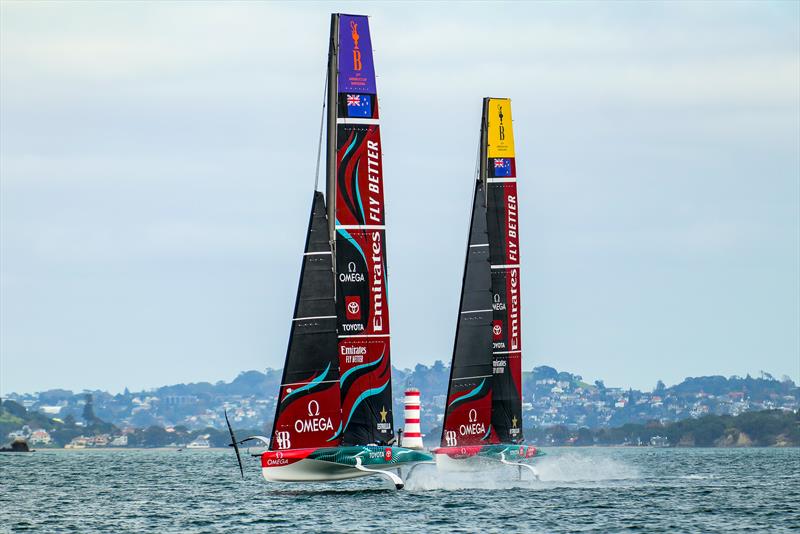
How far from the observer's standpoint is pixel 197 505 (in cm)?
5609

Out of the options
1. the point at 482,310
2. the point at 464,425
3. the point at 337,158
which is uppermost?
the point at 337,158

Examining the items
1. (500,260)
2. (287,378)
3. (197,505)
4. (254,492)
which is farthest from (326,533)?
(500,260)

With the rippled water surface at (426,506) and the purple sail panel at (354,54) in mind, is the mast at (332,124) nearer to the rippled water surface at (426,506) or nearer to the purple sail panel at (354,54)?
the purple sail panel at (354,54)

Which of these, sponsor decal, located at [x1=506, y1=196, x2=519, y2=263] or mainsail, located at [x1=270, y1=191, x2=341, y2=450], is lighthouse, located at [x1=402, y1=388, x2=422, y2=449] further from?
sponsor decal, located at [x1=506, y1=196, x2=519, y2=263]

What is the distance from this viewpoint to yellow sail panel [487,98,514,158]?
6800 centimetres

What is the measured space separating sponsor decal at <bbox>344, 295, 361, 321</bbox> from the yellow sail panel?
50.8 feet

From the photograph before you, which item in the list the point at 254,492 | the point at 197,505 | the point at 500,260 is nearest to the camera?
the point at 197,505

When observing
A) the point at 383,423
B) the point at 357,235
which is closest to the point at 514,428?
the point at 383,423

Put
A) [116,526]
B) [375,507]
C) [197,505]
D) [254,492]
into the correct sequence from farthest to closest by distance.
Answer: [254,492], [197,505], [375,507], [116,526]

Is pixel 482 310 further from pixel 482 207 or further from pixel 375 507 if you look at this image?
pixel 375 507

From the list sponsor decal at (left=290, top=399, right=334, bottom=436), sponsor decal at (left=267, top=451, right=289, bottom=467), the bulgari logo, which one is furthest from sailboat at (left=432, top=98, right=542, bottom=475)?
sponsor decal at (left=267, top=451, right=289, bottom=467)

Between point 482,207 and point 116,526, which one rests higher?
point 482,207

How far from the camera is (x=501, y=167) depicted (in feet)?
223

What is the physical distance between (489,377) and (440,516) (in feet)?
52.5
